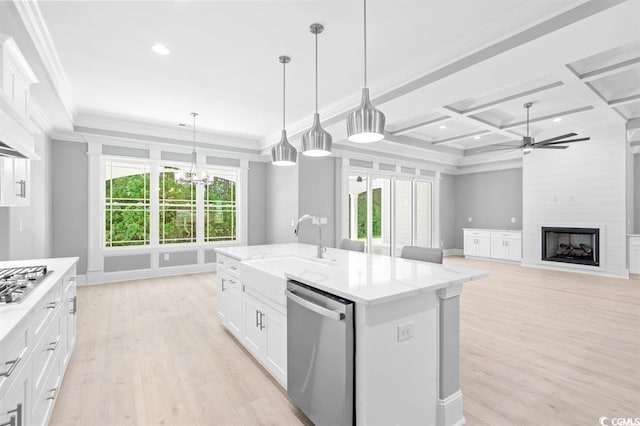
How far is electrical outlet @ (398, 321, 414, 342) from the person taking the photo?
1.67 metres

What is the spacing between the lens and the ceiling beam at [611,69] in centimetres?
338

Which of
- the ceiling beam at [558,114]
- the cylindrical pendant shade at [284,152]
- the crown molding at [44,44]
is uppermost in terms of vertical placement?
the ceiling beam at [558,114]

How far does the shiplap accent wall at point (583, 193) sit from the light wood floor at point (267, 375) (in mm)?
2089

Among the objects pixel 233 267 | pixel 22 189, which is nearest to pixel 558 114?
pixel 233 267

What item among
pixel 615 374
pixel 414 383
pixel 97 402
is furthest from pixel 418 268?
pixel 97 402

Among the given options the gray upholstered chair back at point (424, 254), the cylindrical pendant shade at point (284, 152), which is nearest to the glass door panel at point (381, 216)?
the gray upholstered chair back at point (424, 254)

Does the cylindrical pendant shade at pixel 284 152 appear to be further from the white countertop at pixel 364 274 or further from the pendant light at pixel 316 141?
the white countertop at pixel 364 274

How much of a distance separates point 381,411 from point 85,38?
389 cm

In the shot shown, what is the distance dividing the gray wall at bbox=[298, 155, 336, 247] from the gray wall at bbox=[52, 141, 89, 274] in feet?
12.4

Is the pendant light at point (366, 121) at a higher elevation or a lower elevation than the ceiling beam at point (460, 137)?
lower

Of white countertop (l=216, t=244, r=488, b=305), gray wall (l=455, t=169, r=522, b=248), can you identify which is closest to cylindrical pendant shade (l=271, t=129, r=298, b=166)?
white countertop (l=216, t=244, r=488, b=305)

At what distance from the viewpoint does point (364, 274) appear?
210 cm

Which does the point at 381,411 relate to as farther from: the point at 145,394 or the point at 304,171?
the point at 304,171

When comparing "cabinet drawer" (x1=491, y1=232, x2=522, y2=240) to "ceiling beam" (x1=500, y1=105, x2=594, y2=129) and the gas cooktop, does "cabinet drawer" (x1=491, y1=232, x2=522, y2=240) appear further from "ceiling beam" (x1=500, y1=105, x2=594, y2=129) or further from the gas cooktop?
the gas cooktop
